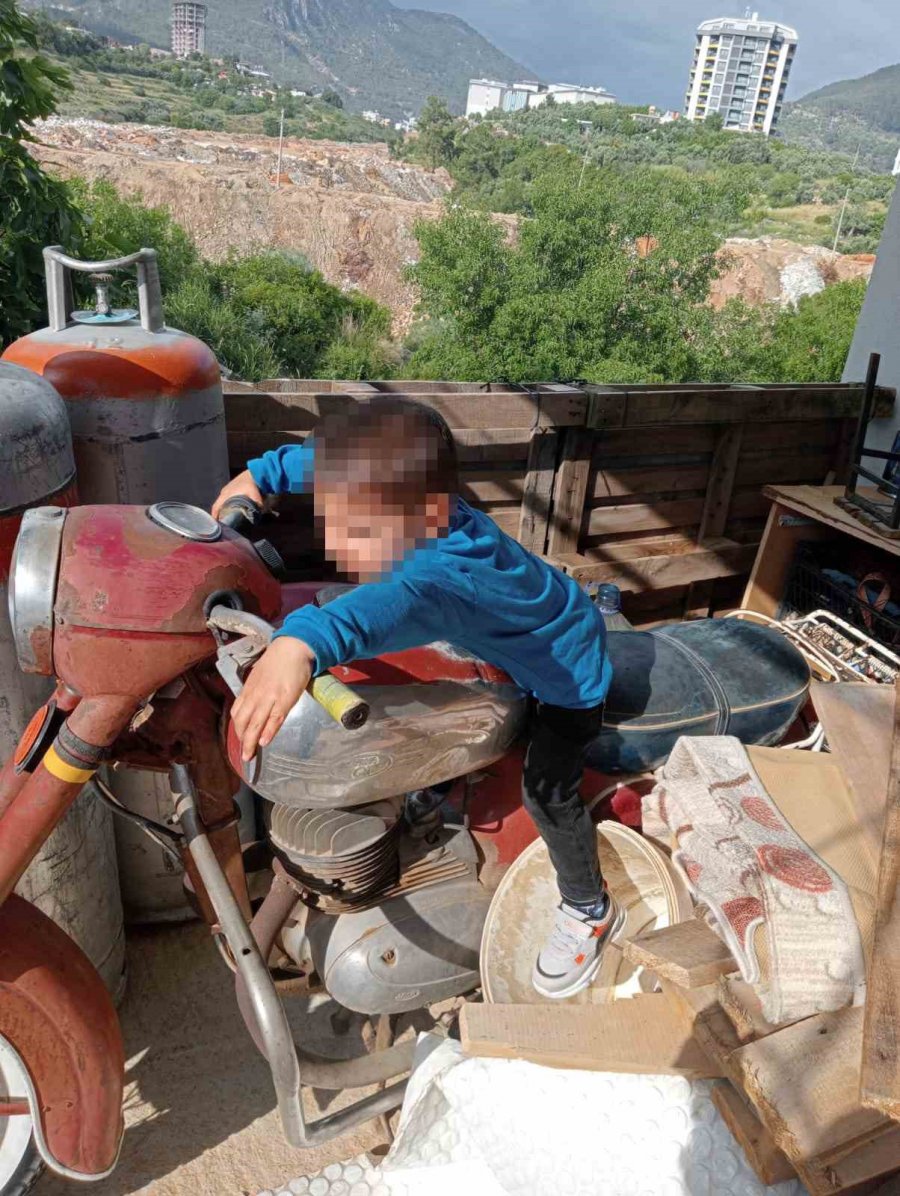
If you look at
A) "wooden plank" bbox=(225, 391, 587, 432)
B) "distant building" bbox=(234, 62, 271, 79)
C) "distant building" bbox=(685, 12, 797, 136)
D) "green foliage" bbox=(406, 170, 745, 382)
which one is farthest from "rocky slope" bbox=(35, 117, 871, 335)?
"distant building" bbox=(685, 12, 797, 136)

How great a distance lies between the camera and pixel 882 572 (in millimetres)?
3906

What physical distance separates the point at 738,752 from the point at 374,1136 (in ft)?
5.02

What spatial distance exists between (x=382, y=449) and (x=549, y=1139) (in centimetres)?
161

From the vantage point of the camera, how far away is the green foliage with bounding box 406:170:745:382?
27672 millimetres

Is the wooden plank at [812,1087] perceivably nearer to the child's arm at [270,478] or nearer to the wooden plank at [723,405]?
the child's arm at [270,478]

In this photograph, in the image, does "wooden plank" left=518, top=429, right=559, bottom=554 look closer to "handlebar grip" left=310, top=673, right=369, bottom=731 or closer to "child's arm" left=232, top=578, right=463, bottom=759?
"child's arm" left=232, top=578, right=463, bottom=759

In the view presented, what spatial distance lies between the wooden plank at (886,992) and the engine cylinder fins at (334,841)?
1.02m

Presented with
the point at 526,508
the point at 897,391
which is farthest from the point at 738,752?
the point at 897,391

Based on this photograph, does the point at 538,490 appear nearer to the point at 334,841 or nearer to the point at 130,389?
the point at 130,389

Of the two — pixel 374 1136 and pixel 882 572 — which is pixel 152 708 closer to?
pixel 374 1136

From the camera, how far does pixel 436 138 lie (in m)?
86.3

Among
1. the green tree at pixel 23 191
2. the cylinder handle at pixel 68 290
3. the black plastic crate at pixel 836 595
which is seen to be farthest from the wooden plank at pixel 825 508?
the green tree at pixel 23 191

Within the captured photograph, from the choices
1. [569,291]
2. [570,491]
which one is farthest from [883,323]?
[569,291]

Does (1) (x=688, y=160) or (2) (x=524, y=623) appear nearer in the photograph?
(2) (x=524, y=623)
